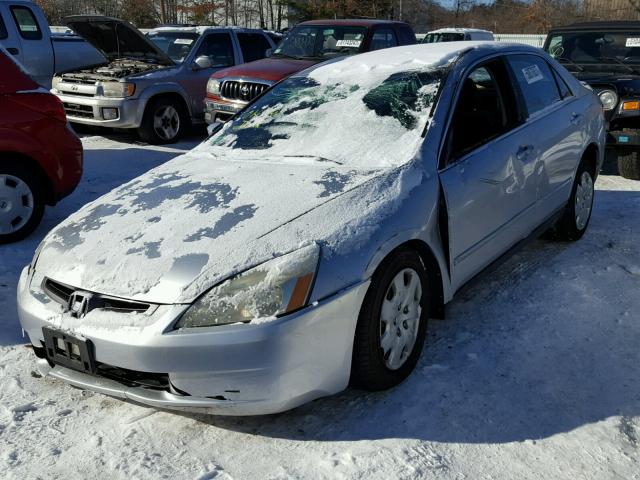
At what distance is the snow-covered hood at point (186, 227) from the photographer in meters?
2.83

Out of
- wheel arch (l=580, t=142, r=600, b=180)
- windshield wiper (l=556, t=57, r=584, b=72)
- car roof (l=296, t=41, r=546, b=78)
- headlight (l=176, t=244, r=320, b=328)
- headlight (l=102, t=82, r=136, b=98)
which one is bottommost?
headlight (l=102, t=82, r=136, b=98)

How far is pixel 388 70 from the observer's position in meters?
4.21

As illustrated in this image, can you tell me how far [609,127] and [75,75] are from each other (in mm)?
7292

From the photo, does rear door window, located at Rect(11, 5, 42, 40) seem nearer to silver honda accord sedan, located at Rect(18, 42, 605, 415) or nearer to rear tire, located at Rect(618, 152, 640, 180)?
silver honda accord sedan, located at Rect(18, 42, 605, 415)

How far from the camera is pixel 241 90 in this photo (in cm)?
944

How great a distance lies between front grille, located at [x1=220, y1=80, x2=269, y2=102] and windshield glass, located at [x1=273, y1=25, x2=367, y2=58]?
1099mm

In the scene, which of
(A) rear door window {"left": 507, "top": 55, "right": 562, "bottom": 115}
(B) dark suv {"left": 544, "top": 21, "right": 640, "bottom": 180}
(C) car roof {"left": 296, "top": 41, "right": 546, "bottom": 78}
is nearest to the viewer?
(C) car roof {"left": 296, "top": 41, "right": 546, "bottom": 78}

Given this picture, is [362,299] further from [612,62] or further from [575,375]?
[612,62]

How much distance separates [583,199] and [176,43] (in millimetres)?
7842

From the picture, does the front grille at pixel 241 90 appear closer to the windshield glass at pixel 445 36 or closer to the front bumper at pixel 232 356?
the front bumper at pixel 232 356

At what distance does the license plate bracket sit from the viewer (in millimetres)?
2832

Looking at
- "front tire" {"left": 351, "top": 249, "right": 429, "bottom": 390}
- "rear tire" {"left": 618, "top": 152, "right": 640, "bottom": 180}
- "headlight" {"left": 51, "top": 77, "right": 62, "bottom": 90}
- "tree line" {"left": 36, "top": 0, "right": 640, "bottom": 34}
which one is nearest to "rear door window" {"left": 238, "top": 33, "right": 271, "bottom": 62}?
"headlight" {"left": 51, "top": 77, "right": 62, "bottom": 90}

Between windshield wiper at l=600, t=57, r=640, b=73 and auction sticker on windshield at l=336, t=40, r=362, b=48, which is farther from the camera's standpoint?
auction sticker on windshield at l=336, t=40, r=362, b=48

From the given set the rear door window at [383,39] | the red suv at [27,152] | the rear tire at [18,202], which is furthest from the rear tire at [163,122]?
the rear tire at [18,202]
